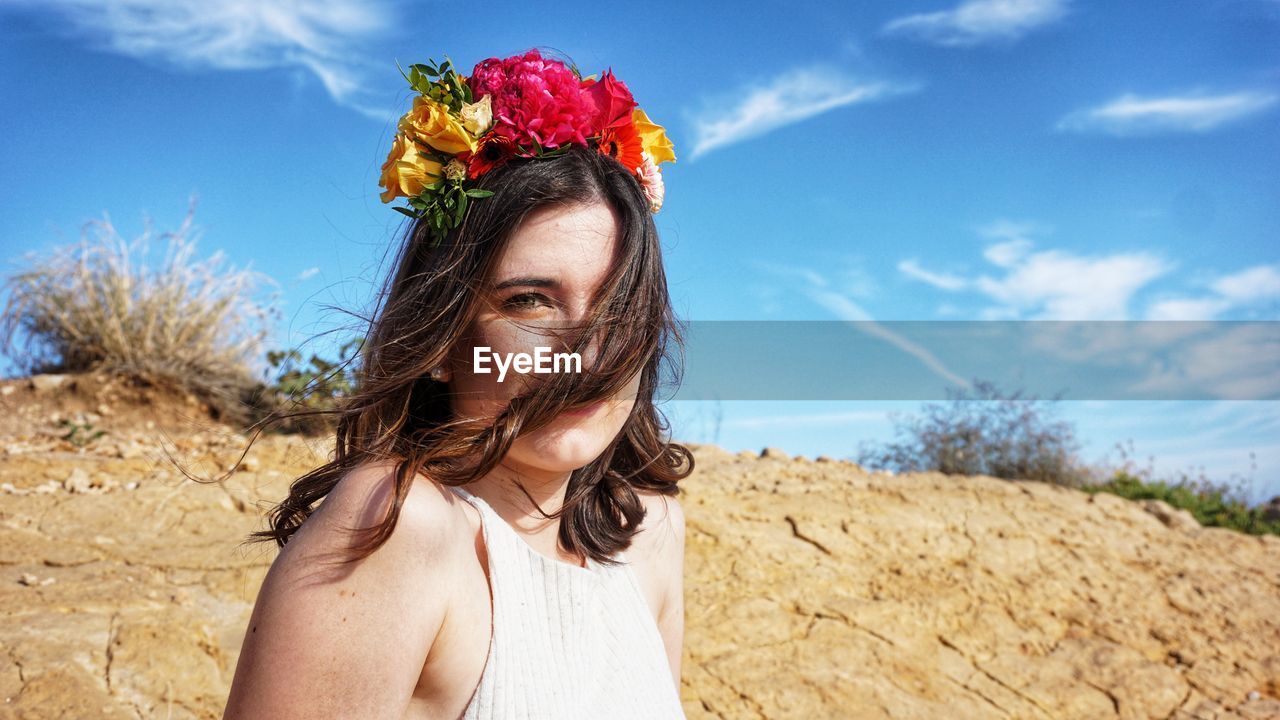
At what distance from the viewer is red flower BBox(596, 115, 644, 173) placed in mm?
1955

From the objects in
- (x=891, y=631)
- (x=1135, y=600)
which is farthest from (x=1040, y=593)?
(x=891, y=631)

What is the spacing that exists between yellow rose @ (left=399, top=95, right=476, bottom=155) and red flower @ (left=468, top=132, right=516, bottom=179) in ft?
0.07

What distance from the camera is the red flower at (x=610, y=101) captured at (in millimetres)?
1938

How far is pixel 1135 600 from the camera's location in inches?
182

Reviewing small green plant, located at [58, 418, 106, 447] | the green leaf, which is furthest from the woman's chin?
small green plant, located at [58, 418, 106, 447]

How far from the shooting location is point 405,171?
1823 mm

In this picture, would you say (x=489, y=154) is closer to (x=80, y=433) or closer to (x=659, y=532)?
(x=659, y=532)

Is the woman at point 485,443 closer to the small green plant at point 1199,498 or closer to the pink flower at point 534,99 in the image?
the pink flower at point 534,99

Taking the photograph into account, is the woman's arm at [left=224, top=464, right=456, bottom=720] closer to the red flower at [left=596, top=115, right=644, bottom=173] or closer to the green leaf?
the green leaf

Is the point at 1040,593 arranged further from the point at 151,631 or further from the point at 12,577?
the point at 12,577

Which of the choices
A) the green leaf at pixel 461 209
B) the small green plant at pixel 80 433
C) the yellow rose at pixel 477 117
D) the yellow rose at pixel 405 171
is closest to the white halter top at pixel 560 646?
the green leaf at pixel 461 209

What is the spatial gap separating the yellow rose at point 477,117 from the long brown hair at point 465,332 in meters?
0.09

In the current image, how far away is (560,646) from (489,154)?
3.23 ft

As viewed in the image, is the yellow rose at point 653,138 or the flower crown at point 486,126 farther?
the yellow rose at point 653,138
